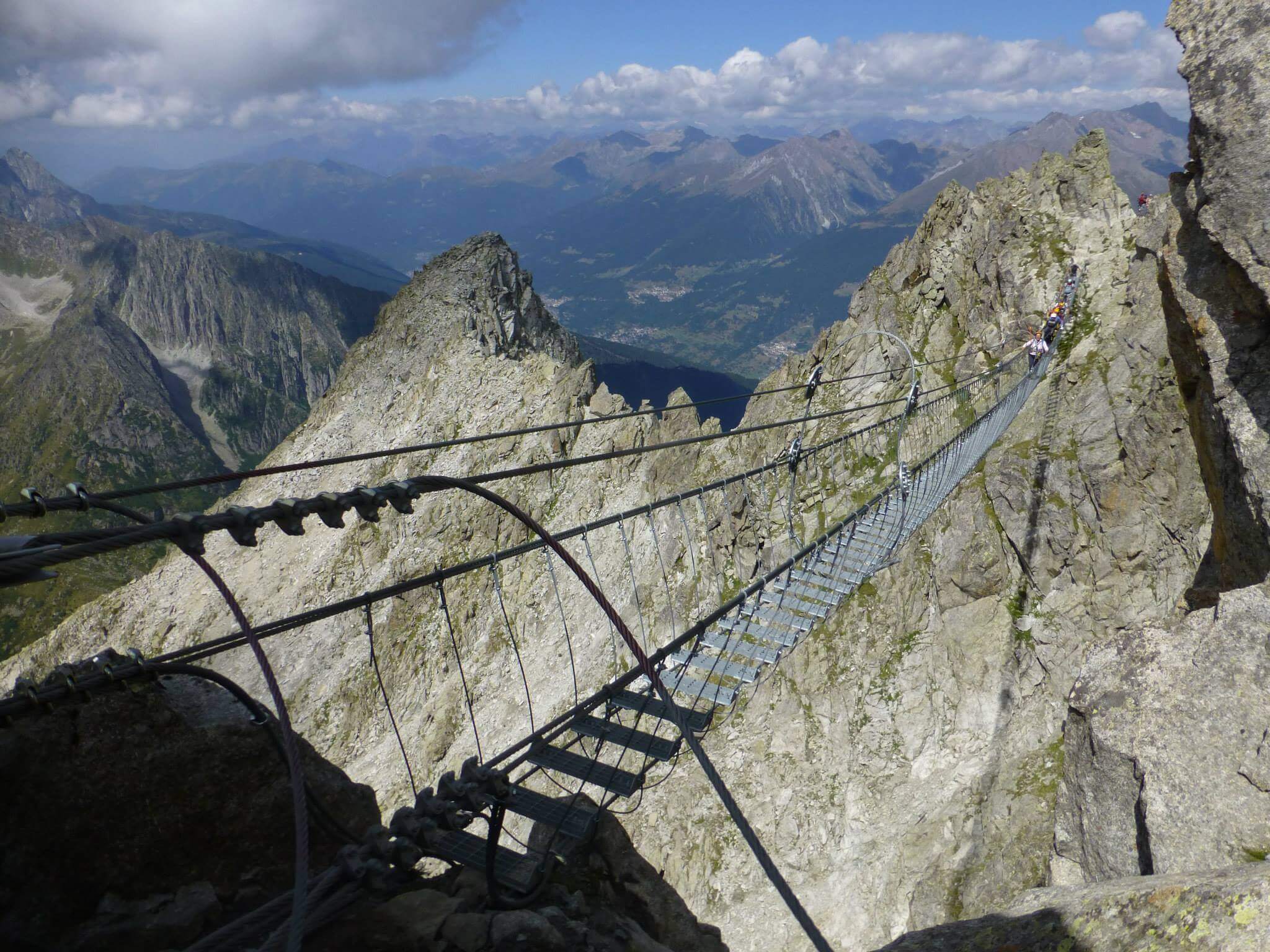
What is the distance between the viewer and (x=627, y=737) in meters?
7.46

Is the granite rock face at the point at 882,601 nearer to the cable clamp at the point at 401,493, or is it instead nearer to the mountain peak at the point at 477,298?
the cable clamp at the point at 401,493

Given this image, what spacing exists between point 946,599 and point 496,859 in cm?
2201

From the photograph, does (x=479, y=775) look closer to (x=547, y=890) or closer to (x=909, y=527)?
(x=547, y=890)

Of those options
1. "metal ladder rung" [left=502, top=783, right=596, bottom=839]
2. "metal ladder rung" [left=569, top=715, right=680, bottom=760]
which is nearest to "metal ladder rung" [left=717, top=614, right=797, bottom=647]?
"metal ladder rung" [left=569, top=715, right=680, bottom=760]

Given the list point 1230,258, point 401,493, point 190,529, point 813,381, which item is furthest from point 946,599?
point 190,529

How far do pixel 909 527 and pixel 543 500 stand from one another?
121ft

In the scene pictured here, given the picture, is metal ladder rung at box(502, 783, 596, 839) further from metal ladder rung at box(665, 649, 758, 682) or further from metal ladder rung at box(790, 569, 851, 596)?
metal ladder rung at box(790, 569, 851, 596)

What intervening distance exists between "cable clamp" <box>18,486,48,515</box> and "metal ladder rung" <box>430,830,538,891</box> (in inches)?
132

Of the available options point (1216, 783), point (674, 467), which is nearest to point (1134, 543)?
point (1216, 783)

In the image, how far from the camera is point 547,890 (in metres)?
6.26

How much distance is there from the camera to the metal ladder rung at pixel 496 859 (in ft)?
18.3

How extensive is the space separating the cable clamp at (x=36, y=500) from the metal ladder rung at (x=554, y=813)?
12.3 feet

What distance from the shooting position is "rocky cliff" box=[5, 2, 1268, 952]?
721 cm

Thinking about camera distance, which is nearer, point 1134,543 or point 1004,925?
point 1004,925
